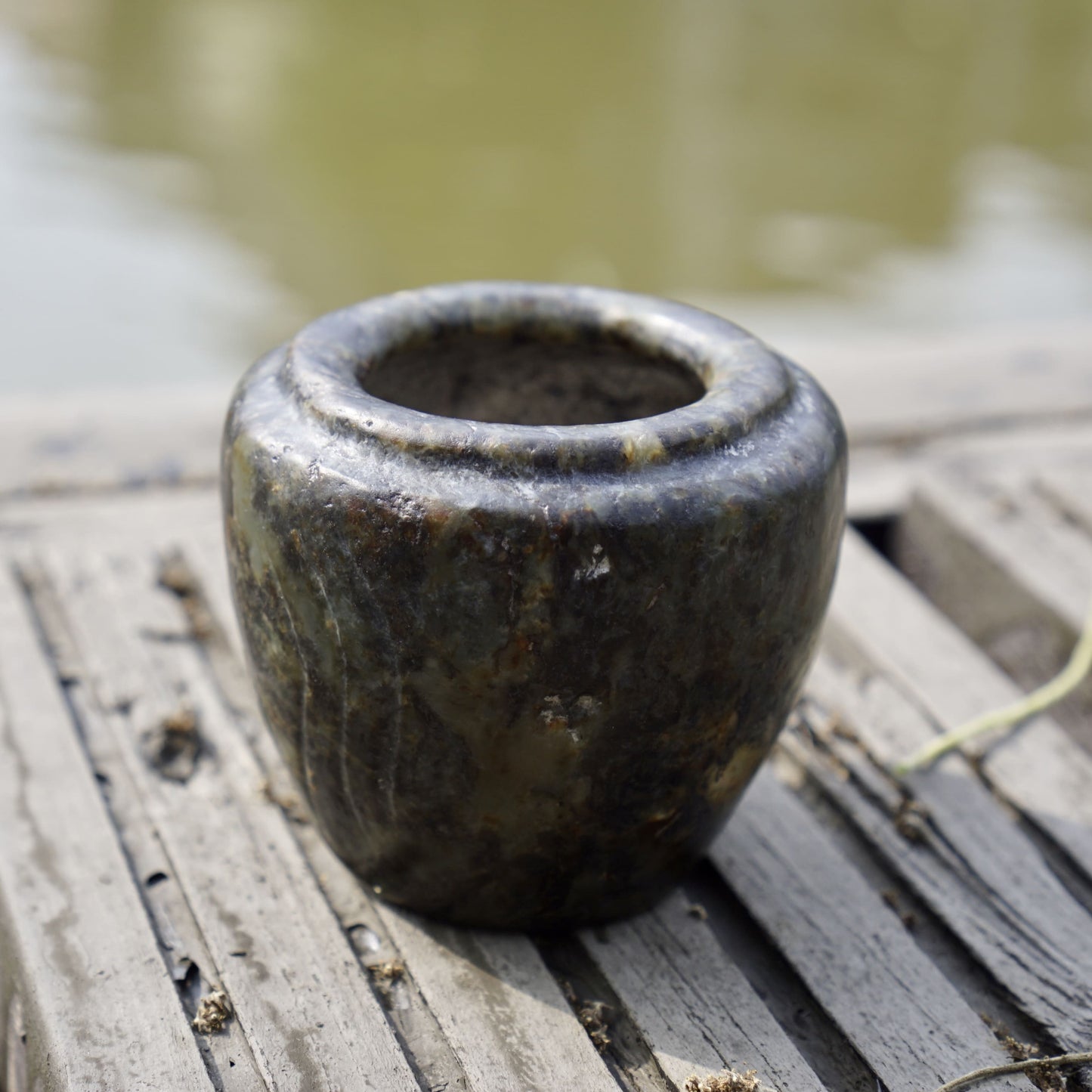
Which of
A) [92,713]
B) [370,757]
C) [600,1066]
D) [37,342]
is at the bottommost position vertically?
[37,342]

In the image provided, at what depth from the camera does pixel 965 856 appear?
5.26 feet

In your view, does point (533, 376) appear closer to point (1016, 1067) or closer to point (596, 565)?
point (596, 565)

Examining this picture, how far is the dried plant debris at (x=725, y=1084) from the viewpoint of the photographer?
1247 millimetres

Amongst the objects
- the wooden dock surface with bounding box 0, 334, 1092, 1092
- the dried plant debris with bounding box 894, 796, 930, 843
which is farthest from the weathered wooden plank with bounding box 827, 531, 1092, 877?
the dried plant debris with bounding box 894, 796, 930, 843

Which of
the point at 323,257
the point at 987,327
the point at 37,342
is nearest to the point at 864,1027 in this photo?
the point at 987,327

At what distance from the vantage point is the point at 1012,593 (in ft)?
6.98

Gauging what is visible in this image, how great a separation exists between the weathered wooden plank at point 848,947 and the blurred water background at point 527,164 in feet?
6.81

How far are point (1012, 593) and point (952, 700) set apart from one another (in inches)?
13.5

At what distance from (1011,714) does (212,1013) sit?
115cm

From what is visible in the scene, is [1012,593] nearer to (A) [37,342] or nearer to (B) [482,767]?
(B) [482,767]

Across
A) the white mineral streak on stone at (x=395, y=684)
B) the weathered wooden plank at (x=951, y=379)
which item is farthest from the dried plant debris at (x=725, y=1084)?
the weathered wooden plank at (x=951, y=379)

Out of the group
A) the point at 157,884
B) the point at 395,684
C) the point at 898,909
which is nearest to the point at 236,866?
the point at 157,884

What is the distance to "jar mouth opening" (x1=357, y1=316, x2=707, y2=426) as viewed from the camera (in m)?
1.54

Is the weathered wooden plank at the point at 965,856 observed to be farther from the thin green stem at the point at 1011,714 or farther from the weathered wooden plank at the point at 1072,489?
the weathered wooden plank at the point at 1072,489
